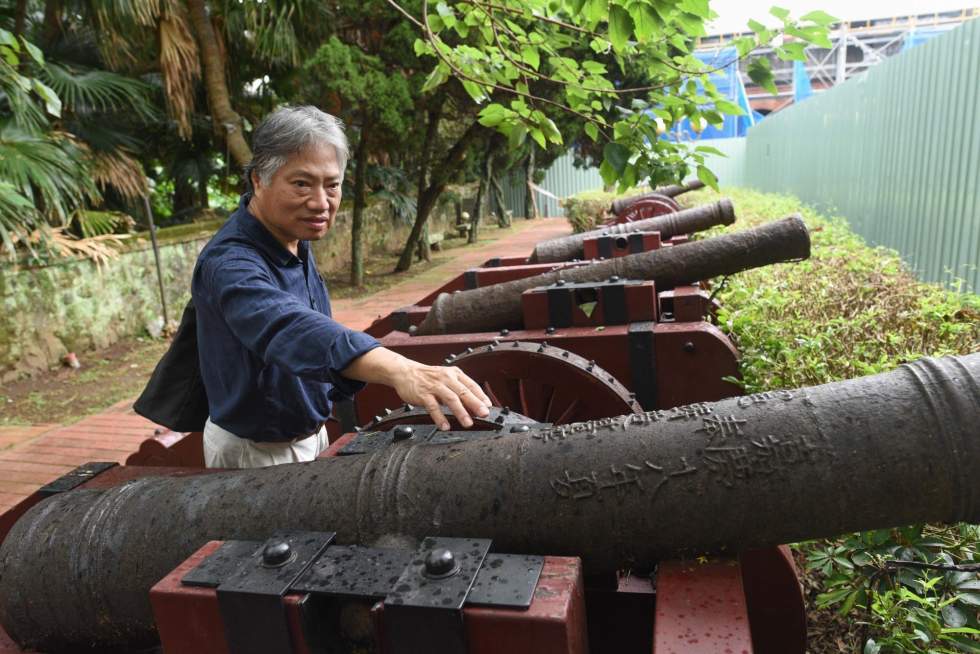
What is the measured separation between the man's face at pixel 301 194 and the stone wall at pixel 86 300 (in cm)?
585

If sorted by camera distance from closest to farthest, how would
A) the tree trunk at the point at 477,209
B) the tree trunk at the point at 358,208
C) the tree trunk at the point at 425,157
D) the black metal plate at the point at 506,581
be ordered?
the black metal plate at the point at 506,581
the tree trunk at the point at 358,208
the tree trunk at the point at 425,157
the tree trunk at the point at 477,209

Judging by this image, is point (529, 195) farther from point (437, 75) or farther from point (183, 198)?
point (437, 75)

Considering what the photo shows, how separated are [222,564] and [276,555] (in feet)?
0.39

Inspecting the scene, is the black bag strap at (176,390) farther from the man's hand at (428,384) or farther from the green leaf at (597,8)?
the green leaf at (597,8)

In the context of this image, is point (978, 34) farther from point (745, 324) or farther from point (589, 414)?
point (589, 414)

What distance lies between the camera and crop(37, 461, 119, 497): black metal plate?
1991 mm

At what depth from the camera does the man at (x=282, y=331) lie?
1.52 metres

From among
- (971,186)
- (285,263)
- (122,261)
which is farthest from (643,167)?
(122,261)

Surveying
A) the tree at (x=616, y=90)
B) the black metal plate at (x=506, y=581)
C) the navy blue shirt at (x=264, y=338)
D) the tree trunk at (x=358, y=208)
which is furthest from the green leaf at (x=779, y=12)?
the tree trunk at (x=358, y=208)

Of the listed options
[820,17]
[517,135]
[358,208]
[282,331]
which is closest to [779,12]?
[820,17]

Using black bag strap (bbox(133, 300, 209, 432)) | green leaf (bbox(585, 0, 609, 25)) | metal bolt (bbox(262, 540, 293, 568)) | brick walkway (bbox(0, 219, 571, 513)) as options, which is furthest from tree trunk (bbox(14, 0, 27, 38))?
metal bolt (bbox(262, 540, 293, 568))

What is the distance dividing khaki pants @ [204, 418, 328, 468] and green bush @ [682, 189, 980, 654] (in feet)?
4.66

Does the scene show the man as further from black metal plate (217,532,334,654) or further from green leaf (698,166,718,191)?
green leaf (698,166,718,191)

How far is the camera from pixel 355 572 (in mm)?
1314
